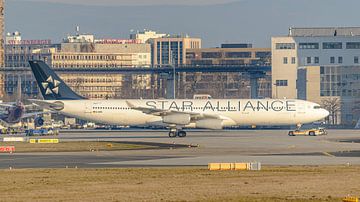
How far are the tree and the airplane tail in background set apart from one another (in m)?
62.7

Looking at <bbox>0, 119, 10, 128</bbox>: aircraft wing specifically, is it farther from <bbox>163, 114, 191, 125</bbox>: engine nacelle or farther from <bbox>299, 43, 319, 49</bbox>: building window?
<bbox>163, 114, 191, 125</bbox>: engine nacelle

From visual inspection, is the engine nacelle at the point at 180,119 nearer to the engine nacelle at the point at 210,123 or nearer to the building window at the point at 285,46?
the engine nacelle at the point at 210,123

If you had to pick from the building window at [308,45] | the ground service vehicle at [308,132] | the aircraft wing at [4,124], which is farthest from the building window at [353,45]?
the ground service vehicle at [308,132]

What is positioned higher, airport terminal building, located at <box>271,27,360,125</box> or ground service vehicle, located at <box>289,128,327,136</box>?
airport terminal building, located at <box>271,27,360,125</box>

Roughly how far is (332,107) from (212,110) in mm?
61489

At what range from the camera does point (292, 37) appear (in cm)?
19788

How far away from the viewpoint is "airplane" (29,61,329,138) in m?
126

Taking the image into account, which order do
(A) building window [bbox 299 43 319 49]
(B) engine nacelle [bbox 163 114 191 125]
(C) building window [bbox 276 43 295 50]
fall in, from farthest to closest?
(C) building window [bbox 276 43 295 50] → (A) building window [bbox 299 43 319 49] → (B) engine nacelle [bbox 163 114 191 125]

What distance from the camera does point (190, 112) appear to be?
126 meters

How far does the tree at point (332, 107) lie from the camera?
18375 cm

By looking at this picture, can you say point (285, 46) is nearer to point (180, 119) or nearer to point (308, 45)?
point (308, 45)

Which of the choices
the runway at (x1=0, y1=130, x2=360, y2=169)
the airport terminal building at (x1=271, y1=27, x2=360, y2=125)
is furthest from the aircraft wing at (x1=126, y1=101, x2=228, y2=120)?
the airport terminal building at (x1=271, y1=27, x2=360, y2=125)

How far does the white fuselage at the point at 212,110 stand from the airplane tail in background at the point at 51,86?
1.68 metres

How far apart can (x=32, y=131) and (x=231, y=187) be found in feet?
289
